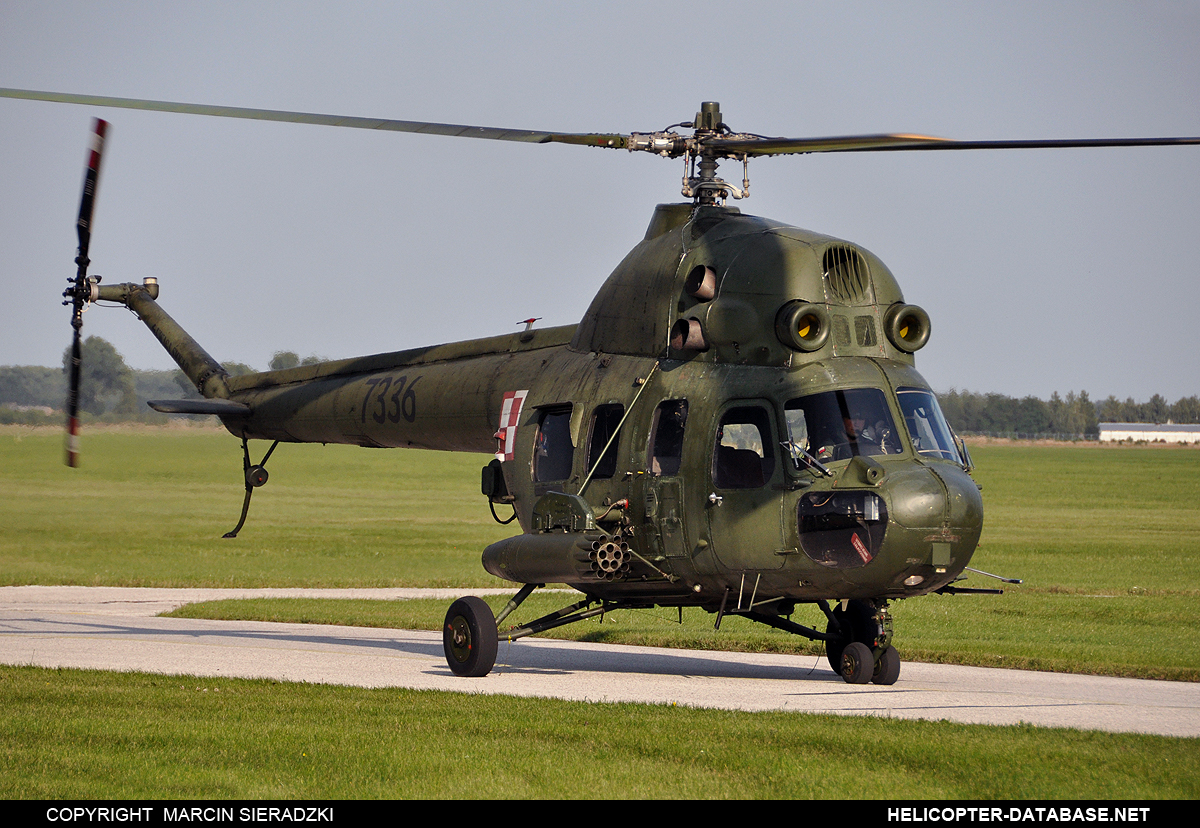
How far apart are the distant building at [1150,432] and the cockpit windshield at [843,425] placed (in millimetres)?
145626

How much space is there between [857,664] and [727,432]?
3361 mm

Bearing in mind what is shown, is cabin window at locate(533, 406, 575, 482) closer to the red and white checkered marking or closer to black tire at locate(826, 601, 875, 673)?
the red and white checkered marking

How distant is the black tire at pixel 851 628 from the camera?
1423cm

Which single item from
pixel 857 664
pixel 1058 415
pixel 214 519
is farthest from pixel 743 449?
pixel 1058 415

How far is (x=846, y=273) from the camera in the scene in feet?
41.4

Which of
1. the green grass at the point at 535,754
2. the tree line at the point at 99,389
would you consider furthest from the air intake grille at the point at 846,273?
the tree line at the point at 99,389

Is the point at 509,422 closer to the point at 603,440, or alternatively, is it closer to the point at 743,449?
the point at 603,440

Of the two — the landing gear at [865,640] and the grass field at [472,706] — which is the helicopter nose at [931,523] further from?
the landing gear at [865,640]

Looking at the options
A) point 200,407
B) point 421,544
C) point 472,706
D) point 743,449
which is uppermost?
point 200,407

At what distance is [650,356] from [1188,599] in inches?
604

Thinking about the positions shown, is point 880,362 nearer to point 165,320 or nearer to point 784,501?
point 784,501

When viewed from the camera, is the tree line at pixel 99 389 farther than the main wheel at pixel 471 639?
Yes

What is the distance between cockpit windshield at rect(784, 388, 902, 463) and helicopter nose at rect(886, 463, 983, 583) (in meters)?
0.48

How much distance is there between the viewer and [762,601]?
12.5m
